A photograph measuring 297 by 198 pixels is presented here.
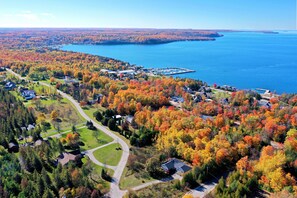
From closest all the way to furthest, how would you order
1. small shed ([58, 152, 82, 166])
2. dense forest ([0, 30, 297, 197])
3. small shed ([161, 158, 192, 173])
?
→ 1. dense forest ([0, 30, 297, 197])
2. small shed ([161, 158, 192, 173])
3. small shed ([58, 152, 82, 166])

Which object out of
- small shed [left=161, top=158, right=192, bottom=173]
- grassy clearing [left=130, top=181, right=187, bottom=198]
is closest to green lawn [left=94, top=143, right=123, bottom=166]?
small shed [left=161, top=158, right=192, bottom=173]

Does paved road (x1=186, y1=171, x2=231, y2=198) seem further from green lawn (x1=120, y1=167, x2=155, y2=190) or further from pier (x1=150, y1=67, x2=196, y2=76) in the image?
pier (x1=150, y1=67, x2=196, y2=76)

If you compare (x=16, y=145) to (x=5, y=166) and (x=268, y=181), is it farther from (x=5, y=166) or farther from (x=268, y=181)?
(x=268, y=181)

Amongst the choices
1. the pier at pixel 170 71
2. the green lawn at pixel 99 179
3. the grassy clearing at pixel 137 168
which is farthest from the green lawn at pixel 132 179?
the pier at pixel 170 71

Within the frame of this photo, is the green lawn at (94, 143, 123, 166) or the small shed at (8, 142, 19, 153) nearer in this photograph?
the green lawn at (94, 143, 123, 166)

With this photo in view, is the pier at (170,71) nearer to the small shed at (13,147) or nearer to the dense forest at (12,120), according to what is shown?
the dense forest at (12,120)

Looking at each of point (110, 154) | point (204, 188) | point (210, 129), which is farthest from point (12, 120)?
point (204, 188)

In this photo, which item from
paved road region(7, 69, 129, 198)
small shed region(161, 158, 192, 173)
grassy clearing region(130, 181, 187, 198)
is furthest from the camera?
small shed region(161, 158, 192, 173)
